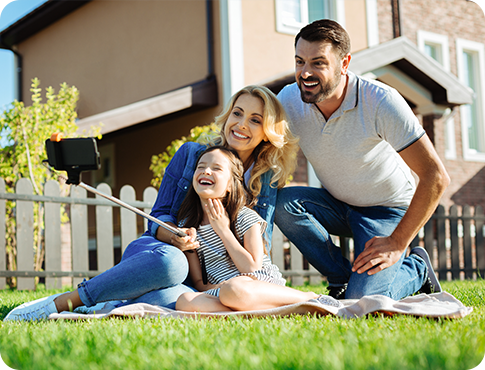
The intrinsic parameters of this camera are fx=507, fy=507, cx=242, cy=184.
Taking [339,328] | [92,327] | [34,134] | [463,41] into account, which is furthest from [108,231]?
[463,41]

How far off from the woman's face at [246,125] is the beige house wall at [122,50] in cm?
580

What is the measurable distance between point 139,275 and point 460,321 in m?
1.59

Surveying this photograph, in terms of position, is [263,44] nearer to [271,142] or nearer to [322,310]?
[271,142]

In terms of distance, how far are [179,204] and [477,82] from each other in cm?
1052

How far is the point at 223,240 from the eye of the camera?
2920 millimetres

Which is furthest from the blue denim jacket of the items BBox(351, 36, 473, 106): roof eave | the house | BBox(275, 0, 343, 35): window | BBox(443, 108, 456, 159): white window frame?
BBox(443, 108, 456, 159): white window frame

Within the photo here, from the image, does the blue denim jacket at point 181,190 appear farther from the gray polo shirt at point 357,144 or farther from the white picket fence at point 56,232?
the white picket fence at point 56,232

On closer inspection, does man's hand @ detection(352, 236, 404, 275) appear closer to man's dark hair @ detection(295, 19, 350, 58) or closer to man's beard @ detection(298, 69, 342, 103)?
man's beard @ detection(298, 69, 342, 103)

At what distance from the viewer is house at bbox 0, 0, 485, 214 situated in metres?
8.48

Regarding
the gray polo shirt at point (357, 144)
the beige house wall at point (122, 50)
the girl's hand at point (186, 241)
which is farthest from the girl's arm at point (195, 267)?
the beige house wall at point (122, 50)

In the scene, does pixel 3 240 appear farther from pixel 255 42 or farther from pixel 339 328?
pixel 255 42

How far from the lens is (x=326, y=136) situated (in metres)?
3.48

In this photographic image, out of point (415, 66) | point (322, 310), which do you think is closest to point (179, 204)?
point (322, 310)

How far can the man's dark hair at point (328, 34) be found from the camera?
332 cm
